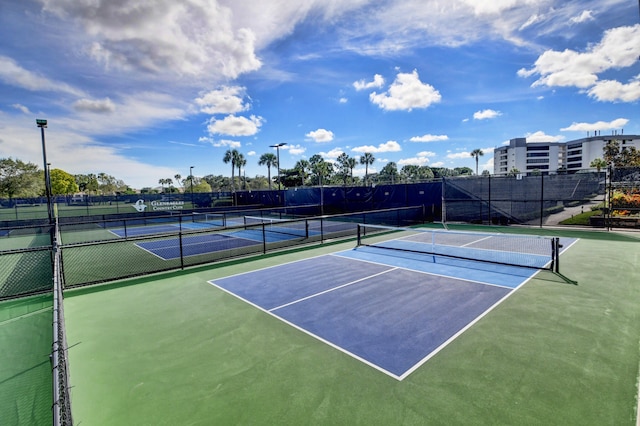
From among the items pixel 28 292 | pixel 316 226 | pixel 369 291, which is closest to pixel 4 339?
pixel 28 292

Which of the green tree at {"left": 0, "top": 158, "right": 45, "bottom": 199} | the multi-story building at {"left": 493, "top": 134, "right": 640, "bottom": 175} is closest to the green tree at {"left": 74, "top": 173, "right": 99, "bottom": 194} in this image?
the green tree at {"left": 0, "top": 158, "right": 45, "bottom": 199}

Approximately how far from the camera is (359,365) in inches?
188

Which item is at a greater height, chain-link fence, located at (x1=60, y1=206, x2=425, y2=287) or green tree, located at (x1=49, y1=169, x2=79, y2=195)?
green tree, located at (x1=49, y1=169, x2=79, y2=195)

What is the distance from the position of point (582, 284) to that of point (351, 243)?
28.3ft

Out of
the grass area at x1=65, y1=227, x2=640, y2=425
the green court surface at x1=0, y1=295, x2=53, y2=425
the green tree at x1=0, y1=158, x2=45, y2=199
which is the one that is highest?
the green tree at x1=0, y1=158, x2=45, y2=199

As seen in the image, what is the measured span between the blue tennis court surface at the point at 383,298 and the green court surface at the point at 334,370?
318 mm

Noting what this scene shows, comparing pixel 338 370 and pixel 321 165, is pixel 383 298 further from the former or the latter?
pixel 321 165

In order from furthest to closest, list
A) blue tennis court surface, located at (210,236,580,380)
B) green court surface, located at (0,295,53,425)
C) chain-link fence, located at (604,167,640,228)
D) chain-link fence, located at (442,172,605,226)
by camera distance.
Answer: chain-link fence, located at (442,172,605,226)
chain-link fence, located at (604,167,640,228)
blue tennis court surface, located at (210,236,580,380)
green court surface, located at (0,295,53,425)

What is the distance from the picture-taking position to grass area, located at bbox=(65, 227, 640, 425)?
149 inches

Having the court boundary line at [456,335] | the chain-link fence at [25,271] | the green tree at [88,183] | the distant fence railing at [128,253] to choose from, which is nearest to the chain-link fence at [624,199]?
the distant fence railing at [128,253]

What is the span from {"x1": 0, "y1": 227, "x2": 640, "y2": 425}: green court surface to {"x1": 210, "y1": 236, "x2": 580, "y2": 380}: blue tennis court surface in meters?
0.32

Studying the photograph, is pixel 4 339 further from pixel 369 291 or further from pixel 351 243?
pixel 351 243

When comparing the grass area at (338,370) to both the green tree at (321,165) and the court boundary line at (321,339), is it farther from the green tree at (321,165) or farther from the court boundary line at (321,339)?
the green tree at (321,165)

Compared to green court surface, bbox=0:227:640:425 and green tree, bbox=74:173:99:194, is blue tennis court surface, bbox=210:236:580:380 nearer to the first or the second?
green court surface, bbox=0:227:640:425
